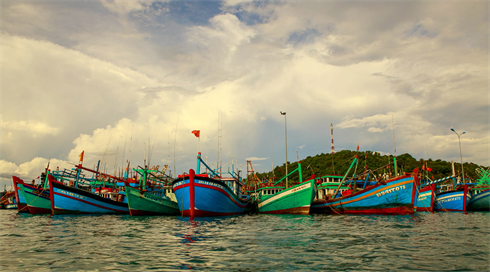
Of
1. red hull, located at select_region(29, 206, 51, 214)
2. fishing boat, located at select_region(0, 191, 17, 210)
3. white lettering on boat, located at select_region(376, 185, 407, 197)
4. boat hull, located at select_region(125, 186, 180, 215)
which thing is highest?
white lettering on boat, located at select_region(376, 185, 407, 197)

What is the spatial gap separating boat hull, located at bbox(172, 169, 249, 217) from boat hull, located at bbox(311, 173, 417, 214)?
44.1 feet

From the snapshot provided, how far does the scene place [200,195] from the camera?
24.6m

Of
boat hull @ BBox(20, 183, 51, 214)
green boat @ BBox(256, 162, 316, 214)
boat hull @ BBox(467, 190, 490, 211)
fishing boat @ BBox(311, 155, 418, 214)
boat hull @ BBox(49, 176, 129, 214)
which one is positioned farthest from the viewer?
boat hull @ BBox(467, 190, 490, 211)

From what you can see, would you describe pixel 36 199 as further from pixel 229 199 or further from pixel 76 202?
pixel 229 199

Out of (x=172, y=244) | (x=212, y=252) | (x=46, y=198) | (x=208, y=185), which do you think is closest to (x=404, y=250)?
(x=212, y=252)

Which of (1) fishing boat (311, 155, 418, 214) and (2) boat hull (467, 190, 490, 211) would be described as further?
(2) boat hull (467, 190, 490, 211)

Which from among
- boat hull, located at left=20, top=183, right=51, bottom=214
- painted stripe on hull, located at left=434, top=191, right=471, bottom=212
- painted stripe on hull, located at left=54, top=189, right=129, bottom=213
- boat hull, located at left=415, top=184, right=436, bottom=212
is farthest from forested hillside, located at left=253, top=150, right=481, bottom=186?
boat hull, located at left=20, top=183, right=51, bottom=214

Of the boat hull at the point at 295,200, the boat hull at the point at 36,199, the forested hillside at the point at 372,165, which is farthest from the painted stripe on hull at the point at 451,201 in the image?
the boat hull at the point at 36,199

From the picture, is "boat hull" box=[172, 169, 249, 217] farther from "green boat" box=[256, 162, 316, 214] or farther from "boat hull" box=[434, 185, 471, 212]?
"boat hull" box=[434, 185, 471, 212]

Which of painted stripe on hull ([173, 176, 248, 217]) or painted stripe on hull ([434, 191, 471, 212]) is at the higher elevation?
painted stripe on hull ([173, 176, 248, 217])

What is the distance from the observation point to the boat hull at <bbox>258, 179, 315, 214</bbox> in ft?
91.5

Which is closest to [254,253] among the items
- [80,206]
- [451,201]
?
[80,206]

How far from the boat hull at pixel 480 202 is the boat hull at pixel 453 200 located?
116 cm

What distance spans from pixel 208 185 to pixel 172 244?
14105 mm
